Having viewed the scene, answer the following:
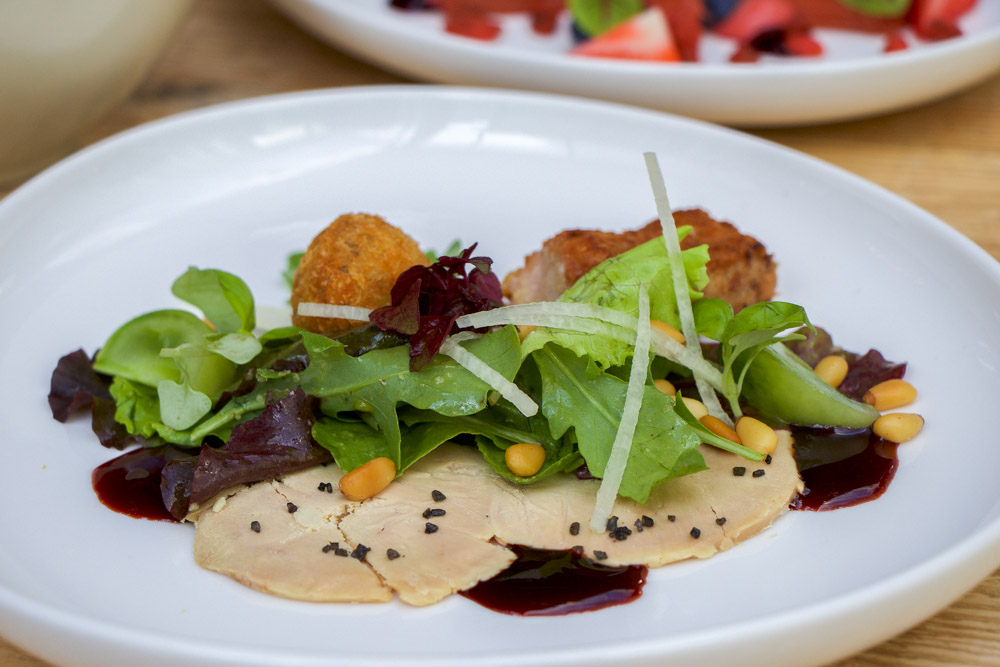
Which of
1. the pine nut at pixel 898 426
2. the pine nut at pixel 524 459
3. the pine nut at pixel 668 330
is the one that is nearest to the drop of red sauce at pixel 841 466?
the pine nut at pixel 898 426

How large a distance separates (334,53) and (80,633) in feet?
11.8

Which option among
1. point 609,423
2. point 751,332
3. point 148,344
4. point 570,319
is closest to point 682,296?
point 751,332

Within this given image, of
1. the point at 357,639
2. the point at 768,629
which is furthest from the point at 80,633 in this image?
the point at 768,629

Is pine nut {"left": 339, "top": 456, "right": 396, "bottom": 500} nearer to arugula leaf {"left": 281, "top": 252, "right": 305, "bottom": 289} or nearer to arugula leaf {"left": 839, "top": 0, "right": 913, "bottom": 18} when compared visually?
arugula leaf {"left": 281, "top": 252, "right": 305, "bottom": 289}

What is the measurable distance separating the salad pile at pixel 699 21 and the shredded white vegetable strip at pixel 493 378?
92.9 inches

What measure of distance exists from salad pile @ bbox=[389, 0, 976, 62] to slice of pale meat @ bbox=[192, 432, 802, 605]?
250 cm

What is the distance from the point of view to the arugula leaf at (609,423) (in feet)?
7.13

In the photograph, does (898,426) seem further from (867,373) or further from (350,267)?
(350,267)

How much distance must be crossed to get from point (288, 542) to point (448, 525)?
37cm

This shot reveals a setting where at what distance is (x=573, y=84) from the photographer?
3893 millimetres

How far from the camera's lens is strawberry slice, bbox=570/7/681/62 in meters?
4.24

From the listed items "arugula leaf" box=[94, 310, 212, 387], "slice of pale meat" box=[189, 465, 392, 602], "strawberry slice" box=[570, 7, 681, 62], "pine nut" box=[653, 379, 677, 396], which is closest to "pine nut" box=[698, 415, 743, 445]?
"pine nut" box=[653, 379, 677, 396]

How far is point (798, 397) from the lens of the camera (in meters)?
2.46

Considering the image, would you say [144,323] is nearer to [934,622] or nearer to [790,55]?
[934,622]
